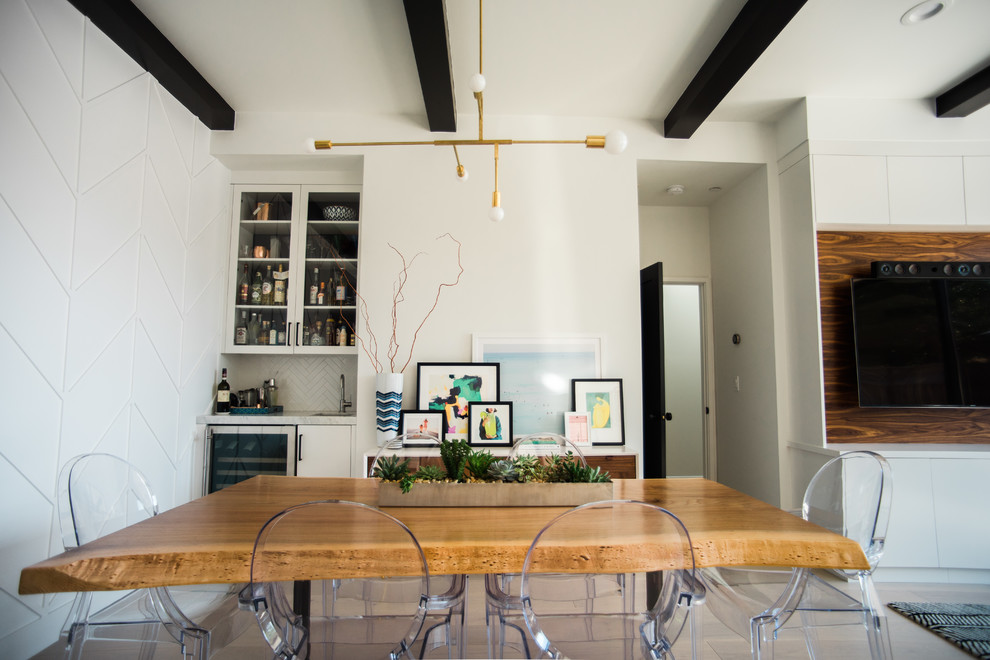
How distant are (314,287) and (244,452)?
126 centimetres

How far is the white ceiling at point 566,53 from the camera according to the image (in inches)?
99.3

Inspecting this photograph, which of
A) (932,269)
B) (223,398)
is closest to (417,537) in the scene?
(223,398)

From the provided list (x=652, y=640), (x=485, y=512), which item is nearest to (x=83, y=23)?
(x=485, y=512)

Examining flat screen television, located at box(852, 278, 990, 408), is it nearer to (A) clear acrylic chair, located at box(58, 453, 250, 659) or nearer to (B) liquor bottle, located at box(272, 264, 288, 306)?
(A) clear acrylic chair, located at box(58, 453, 250, 659)

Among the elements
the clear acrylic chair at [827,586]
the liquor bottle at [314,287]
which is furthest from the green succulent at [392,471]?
the liquor bottle at [314,287]

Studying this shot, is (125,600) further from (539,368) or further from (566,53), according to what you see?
(566,53)

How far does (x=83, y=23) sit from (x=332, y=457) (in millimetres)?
2678

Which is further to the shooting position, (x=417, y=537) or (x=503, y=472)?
(x=503, y=472)

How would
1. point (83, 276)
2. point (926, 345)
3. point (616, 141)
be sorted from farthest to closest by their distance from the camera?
point (926, 345) → point (83, 276) → point (616, 141)

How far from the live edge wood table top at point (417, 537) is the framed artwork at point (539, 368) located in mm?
1655

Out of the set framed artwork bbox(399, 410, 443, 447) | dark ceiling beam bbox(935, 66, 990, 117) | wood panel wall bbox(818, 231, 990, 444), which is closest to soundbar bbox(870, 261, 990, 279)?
wood panel wall bbox(818, 231, 990, 444)

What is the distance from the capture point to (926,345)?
10.5ft

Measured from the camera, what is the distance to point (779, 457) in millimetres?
3434

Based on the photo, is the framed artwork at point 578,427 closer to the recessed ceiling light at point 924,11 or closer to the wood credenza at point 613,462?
the wood credenza at point 613,462
